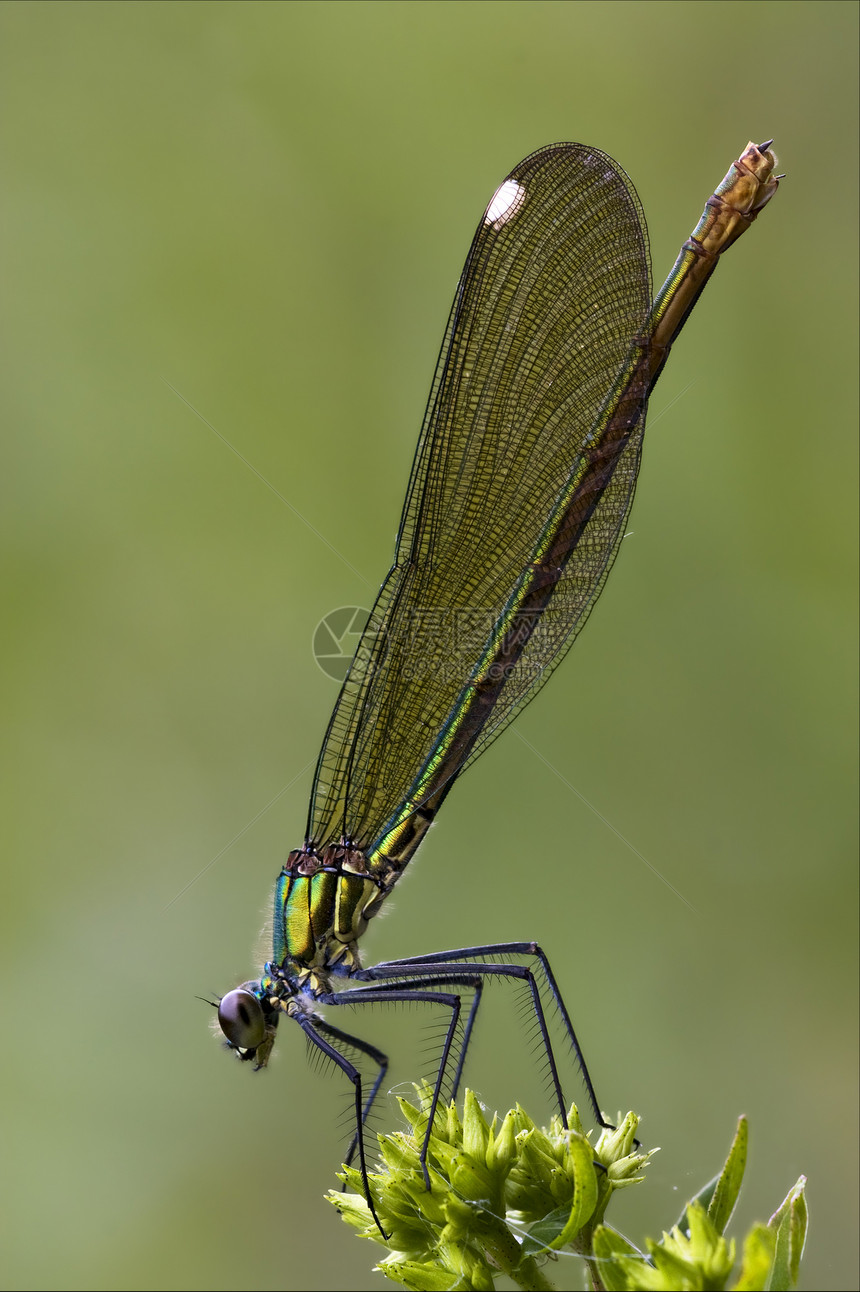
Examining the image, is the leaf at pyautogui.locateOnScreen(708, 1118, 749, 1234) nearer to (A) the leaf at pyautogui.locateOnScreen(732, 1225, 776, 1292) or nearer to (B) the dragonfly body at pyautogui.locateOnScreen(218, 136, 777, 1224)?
(A) the leaf at pyautogui.locateOnScreen(732, 1225, 776, 1292)

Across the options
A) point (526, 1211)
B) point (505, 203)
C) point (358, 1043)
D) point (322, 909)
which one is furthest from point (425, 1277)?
point (505, 203)

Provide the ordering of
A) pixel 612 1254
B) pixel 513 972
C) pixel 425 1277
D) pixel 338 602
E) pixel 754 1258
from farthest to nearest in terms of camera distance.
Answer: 1. pixel 338 602
2. pixel 513 972
3. pixel 425 1277
4. pixel 612 1254
5. pixel 754 1258

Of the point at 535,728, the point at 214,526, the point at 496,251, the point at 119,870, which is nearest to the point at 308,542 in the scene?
the point at 214,526

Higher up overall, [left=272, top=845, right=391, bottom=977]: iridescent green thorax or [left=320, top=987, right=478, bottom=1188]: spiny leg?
[left=272, top=845, right=391, bottom=977]: iridescent green thorax
